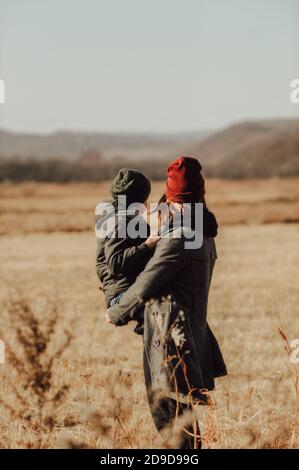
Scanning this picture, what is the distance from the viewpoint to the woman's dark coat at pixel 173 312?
14.7 ft

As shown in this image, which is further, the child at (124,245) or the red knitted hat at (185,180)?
the child at (124,245)

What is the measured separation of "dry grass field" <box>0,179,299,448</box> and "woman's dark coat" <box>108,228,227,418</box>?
0.28 metres

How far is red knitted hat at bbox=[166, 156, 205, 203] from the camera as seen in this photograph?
179 inches

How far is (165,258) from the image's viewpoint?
452 cm

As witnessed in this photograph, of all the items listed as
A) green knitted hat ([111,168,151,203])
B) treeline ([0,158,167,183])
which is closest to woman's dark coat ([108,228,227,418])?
green knitted hat ([111,168,151,203])

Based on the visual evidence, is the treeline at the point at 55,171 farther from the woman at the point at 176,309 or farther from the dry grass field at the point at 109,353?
the woman at the point at 176,309

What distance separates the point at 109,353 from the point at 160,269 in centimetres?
430

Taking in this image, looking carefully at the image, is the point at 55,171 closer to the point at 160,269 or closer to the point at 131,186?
the point at 131,186

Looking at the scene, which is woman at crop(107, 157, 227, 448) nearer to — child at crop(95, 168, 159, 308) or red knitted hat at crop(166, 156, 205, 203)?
red knitted hat at crop(166, 156, 205, 203)

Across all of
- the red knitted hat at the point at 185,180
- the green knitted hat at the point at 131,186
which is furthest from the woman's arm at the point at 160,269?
the green knitted hat at the point at 131,186

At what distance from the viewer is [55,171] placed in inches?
2566

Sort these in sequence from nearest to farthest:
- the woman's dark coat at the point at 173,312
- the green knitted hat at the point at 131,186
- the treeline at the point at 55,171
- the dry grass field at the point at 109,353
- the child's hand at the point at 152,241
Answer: the woman's dark coat at the point at 173,312 < the child's hand at the point at 152,241 < the green knitted hat at the point at 131,186 < the dry grass field at the point at 109,353 < the treeline at the point at 55,171

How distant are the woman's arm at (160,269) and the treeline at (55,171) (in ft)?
185

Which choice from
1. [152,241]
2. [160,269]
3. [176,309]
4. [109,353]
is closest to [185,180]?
[152,241]
